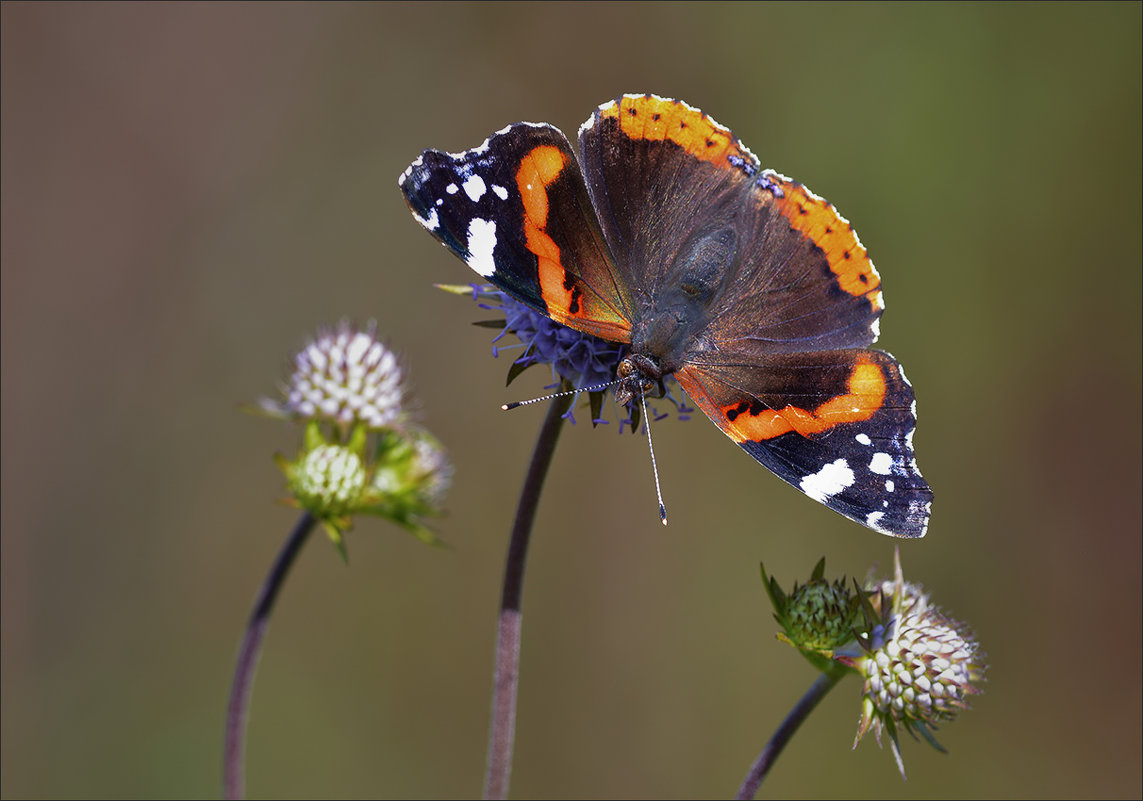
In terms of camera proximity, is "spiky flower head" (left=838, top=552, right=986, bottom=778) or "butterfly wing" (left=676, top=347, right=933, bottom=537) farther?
"spiky flower head" (left=838, top=552, right=986, bottom=778)

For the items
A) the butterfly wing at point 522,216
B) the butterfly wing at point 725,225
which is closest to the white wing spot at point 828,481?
the butterfly wing at point 725,225

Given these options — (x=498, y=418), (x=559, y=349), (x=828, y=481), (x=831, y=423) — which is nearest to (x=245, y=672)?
(x=559, y=349)

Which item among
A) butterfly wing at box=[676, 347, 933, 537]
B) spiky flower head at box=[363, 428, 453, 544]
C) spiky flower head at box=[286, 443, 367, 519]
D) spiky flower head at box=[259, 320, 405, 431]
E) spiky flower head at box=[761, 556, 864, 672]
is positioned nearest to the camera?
butterfly wing at box=[676, 347, 933, 537]

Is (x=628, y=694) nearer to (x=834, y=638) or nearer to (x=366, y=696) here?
(x=366, y=696)

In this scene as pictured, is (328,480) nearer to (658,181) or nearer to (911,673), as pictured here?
(658,181)

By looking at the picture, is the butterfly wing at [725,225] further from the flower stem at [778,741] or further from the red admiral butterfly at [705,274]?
the flower stem at [778,741]

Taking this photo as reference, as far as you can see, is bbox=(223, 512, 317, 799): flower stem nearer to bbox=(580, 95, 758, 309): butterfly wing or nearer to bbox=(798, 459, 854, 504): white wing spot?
bbox=(580, 95, 758, 309): butterfly wing

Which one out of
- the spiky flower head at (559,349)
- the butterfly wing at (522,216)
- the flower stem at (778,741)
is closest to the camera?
the flower stem at (778,741)

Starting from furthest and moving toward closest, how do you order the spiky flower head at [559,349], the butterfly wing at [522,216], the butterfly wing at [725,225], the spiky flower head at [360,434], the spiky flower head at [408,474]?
the spiky flower head at [408,474], the spiky flower head at [360,434], the butterfly wing at [725,225], the spiky flower head at [559,349], the butterfly wing at [522,216]

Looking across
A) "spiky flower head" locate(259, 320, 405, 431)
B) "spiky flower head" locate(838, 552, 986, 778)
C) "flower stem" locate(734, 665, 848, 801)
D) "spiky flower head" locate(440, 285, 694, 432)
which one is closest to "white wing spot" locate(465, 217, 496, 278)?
"spiky flower head" locate(440, 285, 694, 432)
